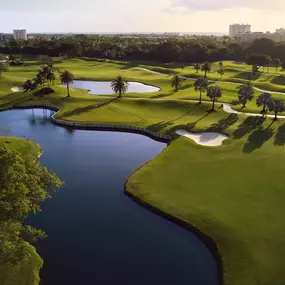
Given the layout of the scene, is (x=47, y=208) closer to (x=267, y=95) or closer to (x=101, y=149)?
(x=101, y=149)

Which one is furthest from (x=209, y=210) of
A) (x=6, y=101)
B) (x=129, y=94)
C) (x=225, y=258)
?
(x=6, y=101)

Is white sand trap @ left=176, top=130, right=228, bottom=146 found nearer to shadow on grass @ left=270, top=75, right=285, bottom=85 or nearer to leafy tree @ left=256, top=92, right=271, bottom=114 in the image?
leafy tree @ left=256, top=92, right=271, bottom=114

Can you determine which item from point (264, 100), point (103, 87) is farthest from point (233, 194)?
point (103, 87)

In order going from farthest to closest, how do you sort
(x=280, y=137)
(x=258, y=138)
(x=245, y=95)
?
(x=245, y=95), (x=280, y=137), (x=258, y=138)

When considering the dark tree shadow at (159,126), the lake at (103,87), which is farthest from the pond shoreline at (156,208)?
the lake at (103,87)

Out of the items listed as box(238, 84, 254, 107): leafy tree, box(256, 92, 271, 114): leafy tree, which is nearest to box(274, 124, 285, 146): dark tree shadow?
box(256, 92, 271, 114): leafy tree

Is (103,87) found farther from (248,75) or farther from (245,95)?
(248,75)

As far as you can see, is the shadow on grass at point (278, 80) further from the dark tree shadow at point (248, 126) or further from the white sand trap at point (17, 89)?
the white sand trap at point (17, 89)
